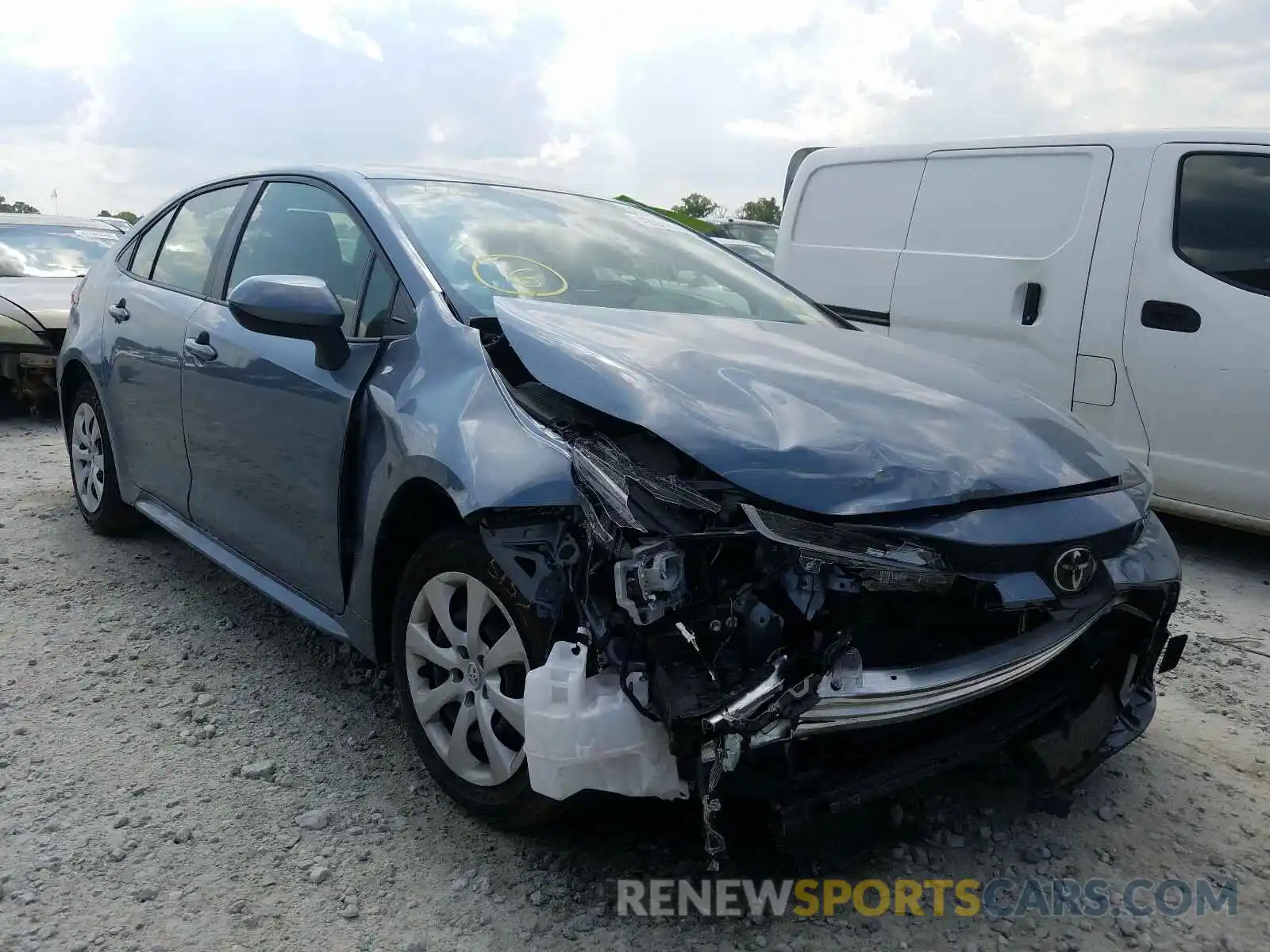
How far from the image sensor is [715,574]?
199 cm

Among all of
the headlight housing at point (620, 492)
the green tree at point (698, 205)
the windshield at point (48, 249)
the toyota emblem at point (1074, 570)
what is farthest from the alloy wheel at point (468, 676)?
the green tree at point (698, 205)

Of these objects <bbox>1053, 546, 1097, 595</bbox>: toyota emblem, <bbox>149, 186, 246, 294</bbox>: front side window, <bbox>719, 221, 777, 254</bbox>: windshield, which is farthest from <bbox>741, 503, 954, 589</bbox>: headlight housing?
<bbox>719, 221, 777, 254</bbox>: windshield

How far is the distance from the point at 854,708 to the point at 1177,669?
1.92m

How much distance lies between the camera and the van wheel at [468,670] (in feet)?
7.24

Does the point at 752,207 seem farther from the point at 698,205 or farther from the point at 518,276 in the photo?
the point at 518,276

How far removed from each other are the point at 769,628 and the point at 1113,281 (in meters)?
3.55

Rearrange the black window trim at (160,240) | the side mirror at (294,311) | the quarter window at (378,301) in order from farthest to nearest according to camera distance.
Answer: the black window trim at (160,240) < the quarter window at (378,301) < the side mirror at (294,311)

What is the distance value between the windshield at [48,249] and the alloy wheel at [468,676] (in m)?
6.69

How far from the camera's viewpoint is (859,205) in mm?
5867

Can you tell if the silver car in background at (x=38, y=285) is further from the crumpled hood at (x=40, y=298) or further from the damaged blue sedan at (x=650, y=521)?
the damaged blue sedan at (x=650, y=521)

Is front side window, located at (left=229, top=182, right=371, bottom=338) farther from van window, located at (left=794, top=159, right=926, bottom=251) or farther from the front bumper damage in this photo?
van window, located at (left=794, top=159, right=926, bottom=251)

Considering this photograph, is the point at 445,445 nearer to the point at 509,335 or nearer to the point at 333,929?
the point at 509,335

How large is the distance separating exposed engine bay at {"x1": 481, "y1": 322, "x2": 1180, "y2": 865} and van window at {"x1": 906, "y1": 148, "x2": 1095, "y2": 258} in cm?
333

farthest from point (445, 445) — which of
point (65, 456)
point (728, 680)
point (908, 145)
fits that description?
point (65, 456)
